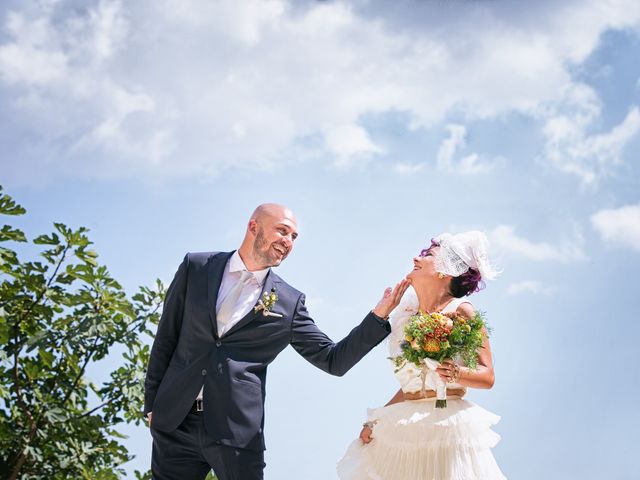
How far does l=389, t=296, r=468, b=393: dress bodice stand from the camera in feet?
13.8

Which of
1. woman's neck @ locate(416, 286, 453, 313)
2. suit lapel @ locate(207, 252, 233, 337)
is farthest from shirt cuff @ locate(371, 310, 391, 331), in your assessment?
suit lapel @ locate(207, 252, 233, 337)

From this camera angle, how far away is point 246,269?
14.4 feet

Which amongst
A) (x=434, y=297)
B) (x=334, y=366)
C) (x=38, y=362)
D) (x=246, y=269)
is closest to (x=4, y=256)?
(x=38, y=362)

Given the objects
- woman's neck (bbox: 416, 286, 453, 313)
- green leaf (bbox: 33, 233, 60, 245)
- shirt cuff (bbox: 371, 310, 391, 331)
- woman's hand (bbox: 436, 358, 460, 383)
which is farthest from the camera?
green leaf (bbox: 33, 233, 60, 245)

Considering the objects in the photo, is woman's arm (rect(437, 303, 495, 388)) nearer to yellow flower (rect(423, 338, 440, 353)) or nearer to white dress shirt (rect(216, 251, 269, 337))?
yellow flower (rect(423, 338, 440, 353))

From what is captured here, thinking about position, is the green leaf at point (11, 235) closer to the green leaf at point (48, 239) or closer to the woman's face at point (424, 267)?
the green leaf at point (48, 239)

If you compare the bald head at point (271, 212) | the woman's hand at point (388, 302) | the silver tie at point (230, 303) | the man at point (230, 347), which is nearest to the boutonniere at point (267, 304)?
the man at point (230, 347)

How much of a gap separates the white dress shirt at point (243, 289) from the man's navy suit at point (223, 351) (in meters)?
0.04

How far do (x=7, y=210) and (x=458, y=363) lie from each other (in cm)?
408

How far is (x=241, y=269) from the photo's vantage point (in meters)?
4.41

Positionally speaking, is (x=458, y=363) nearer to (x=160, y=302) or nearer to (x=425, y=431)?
(x=425, y=431)

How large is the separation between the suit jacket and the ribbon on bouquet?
0.95 ft

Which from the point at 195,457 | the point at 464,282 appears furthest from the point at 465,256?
the point at 195,457

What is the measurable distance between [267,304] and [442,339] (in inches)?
38.2
